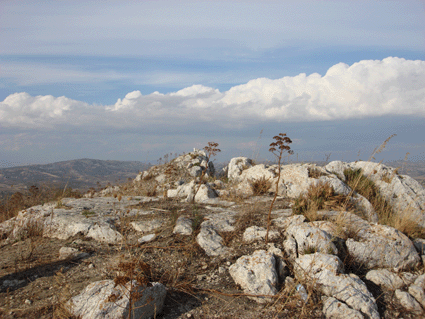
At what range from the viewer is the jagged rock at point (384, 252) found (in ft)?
17.3

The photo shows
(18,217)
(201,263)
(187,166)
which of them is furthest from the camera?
(187,166)

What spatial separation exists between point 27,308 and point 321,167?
9158 mm

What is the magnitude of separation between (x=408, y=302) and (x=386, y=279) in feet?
1.62

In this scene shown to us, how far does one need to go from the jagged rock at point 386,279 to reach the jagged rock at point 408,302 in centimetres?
23

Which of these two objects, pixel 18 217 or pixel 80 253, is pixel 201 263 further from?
pixel 18 217

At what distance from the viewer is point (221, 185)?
10.7 m

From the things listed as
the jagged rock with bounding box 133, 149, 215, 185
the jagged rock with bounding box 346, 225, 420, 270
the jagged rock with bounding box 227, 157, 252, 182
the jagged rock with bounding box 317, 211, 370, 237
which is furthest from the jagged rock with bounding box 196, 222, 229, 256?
the jagged rock with bounding box 133, 149, 215, 185

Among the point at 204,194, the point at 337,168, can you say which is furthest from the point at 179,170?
the point at 337,168

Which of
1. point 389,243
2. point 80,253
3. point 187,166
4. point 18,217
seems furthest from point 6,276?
point 187,166

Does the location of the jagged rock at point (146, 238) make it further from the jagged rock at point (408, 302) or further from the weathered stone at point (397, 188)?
the weathered stone at point (397, 188)

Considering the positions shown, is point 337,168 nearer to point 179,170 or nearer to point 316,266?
point 316,266

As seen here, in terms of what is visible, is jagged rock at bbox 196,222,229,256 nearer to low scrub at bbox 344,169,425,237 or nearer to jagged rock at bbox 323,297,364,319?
jagged rock at bbox 323,297,364,319

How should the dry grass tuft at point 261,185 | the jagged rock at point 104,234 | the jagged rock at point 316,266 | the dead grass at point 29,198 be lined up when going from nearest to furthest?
1. the jagged rock at point 316,266
2. the jagged rock at point 104,234
3. the dead grass at point 29,198
4. the dry grass tuft at point 261,185

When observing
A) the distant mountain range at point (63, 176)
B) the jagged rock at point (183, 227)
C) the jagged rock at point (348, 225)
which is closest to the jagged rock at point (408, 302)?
the jagged rock at point (348, 225)
